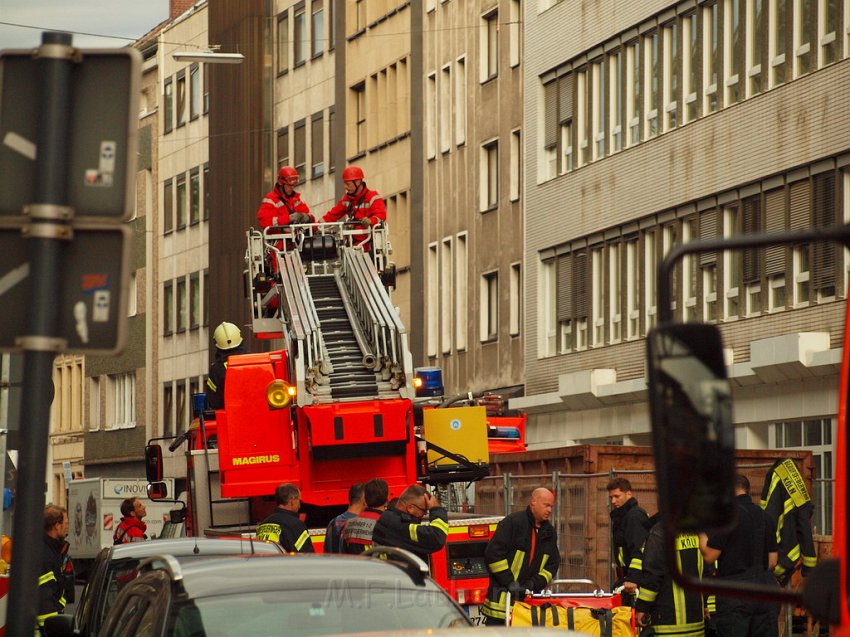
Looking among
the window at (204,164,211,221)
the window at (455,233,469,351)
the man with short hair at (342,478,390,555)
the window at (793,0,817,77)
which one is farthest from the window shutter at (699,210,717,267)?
the window at (204,164,211,221)

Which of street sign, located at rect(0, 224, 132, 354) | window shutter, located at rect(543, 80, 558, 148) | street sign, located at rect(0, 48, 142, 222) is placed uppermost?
window shutter, located at rect(543, 80, 558, 148)

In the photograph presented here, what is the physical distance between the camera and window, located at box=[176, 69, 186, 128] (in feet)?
233

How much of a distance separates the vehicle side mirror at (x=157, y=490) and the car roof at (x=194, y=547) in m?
6.71

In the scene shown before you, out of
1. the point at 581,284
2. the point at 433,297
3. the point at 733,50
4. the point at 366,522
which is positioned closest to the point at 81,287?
the point at 366,522

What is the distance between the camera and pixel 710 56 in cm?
3400

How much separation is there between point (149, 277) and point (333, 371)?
5715cm

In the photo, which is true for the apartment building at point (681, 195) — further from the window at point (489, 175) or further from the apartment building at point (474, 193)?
the window at point (489, 175)

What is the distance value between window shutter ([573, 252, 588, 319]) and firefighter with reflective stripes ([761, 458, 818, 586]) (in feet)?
69.2

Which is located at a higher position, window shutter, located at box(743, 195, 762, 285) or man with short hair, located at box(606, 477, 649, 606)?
window shutter, located at box(743, 195, 762, 285)

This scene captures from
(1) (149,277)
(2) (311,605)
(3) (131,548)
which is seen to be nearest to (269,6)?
(1) (149,277)

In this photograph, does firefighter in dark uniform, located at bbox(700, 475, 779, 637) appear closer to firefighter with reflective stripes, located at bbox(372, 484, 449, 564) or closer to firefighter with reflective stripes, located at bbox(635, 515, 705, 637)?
firefighter with reflective stripes, located at bbox(635, 515, 705, 637)

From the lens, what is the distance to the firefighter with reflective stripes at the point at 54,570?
15.3 meters

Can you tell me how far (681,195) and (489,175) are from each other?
37.8 ft

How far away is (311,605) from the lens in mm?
8844
